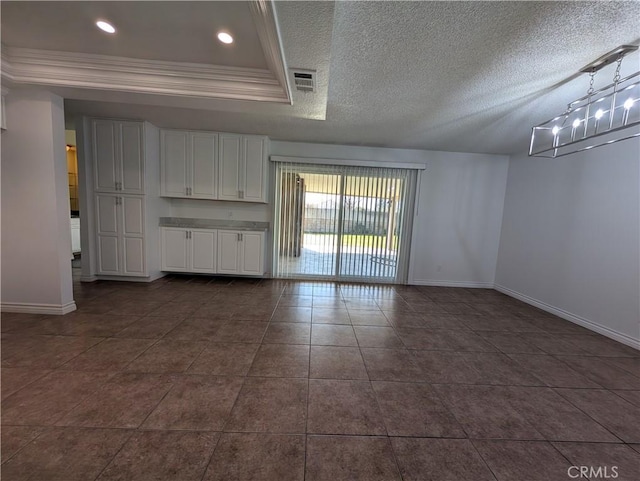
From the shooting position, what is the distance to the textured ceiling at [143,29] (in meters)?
1.75

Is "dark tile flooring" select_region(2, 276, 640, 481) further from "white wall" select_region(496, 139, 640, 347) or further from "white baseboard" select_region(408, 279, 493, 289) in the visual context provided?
"white baseboard" select_region(408, 279, 493, 289)

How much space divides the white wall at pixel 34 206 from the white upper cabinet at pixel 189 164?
1.45 metres

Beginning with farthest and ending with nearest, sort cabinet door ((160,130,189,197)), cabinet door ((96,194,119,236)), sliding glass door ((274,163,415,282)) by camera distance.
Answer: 1. sliding glass door ((274,163,415,282))
2. cabinet door ((160,130,189,197))
3. cabinet door ((96,194,119,236))

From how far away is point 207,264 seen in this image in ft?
14.3

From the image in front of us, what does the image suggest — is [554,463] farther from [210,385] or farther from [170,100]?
[170,100]

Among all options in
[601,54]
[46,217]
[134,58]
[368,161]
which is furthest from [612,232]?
[46,217]

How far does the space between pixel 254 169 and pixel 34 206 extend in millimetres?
2619

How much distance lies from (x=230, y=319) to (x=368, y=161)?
3374 mm

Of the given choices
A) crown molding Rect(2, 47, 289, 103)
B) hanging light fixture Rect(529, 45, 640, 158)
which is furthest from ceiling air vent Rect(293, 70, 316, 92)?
hanging light fixture Rect(529, 45, 640, 158)

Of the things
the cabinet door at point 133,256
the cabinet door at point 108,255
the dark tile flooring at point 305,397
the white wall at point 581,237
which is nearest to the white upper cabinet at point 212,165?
the cabinet door at point 133,256

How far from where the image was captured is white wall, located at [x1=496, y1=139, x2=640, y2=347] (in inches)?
108

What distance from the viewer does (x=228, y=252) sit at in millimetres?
4348

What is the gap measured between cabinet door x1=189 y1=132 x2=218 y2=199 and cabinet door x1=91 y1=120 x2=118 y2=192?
107 cm

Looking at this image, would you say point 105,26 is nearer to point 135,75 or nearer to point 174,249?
point 135,75
